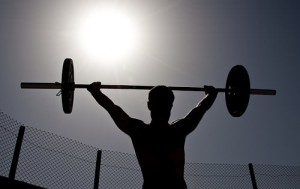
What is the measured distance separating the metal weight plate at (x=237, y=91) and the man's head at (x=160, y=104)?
1884mm

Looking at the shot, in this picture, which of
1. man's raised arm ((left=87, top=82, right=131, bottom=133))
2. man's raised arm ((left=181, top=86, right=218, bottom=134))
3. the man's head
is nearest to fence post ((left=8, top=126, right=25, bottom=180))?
man's raised arm ((left=87, top=82, right=131, bottom=133))

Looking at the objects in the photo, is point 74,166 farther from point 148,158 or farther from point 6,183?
point 148,158

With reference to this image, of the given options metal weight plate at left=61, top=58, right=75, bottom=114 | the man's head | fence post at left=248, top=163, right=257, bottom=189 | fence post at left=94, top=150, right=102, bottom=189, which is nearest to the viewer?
the man's head

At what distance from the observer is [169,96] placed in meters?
1.81

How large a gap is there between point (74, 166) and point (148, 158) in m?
3.80

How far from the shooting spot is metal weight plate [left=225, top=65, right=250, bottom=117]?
3.52 meters

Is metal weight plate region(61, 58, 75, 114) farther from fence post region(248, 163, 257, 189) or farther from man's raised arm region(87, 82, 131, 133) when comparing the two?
fence post region(248, 163, 257, 189)

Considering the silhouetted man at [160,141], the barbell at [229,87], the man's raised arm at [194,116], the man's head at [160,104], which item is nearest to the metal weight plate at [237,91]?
the barbell at [229,87]

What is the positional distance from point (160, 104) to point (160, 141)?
0.21m

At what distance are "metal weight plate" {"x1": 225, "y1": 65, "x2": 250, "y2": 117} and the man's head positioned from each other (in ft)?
6.18

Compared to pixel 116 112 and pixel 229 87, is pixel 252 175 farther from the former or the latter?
pixel 116 112

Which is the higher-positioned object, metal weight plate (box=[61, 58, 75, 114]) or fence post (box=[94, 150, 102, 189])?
metal weight plate (box=[61, 58, 75, 114])

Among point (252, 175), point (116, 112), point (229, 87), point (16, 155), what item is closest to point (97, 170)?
point (16, 155)

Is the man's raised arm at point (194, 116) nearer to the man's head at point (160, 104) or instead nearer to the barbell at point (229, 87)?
the man's head at point (160, 104)
